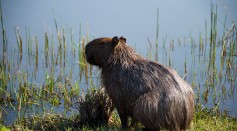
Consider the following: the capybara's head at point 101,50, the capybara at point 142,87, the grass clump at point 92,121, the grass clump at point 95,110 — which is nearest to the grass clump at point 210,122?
the grass clump at point 92,121

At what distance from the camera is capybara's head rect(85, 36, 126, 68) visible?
4547mm

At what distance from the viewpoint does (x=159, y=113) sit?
4020 mm

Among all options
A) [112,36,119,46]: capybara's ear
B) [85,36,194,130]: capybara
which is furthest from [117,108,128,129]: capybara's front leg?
[112,36,119,46]: capybara's ear

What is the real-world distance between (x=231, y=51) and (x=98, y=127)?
336 centimetres

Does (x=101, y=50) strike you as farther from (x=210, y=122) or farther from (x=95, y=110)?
(x=210, y=122)

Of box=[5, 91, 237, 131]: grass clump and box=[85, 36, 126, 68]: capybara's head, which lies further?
box=[5, 91, 237, 131]: grass clump

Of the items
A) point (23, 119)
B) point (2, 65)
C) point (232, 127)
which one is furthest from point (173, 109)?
Result: point (2, 65)

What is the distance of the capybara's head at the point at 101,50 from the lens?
4547 millimetres

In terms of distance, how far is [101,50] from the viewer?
4594 millimetres

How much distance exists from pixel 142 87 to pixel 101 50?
0.75 metres

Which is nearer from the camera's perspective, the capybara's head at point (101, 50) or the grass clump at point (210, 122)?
the capybara's head at point (101, 50)

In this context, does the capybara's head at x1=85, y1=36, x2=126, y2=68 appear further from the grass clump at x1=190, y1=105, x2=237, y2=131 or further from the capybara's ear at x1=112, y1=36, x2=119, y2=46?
the grass clump at x1=190, y1=105, x2=237, y2=131

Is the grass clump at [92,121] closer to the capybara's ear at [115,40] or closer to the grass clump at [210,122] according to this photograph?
the grass clump at [210,122]

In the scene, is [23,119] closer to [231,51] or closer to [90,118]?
[90,118]
